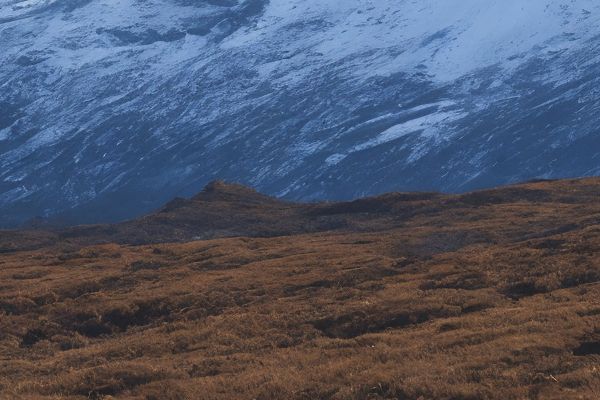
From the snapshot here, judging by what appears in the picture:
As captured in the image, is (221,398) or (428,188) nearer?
(221,398)

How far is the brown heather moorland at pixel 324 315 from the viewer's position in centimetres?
2339

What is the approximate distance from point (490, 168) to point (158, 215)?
109 meters

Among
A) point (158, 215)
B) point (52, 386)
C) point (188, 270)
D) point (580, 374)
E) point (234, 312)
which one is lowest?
point (158, 215)

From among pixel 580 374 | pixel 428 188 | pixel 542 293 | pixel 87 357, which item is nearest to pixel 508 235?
pixel 542 293

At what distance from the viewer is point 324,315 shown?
110ft

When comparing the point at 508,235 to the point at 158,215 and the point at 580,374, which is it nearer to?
the point at 580,374

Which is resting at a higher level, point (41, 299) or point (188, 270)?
point (41, 299)

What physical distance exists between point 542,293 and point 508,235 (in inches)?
974

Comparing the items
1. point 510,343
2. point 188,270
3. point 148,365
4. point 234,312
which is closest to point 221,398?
point 148,365

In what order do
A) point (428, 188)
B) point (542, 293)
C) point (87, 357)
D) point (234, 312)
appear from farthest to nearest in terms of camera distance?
point (428, 188) → point (234, 312) → point (542, 293) → point (87, 357)

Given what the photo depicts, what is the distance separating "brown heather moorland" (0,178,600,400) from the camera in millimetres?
23391

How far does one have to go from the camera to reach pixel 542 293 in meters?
34.0

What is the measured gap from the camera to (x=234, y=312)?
37094 millimetres

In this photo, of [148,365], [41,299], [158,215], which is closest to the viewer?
[148,365]
